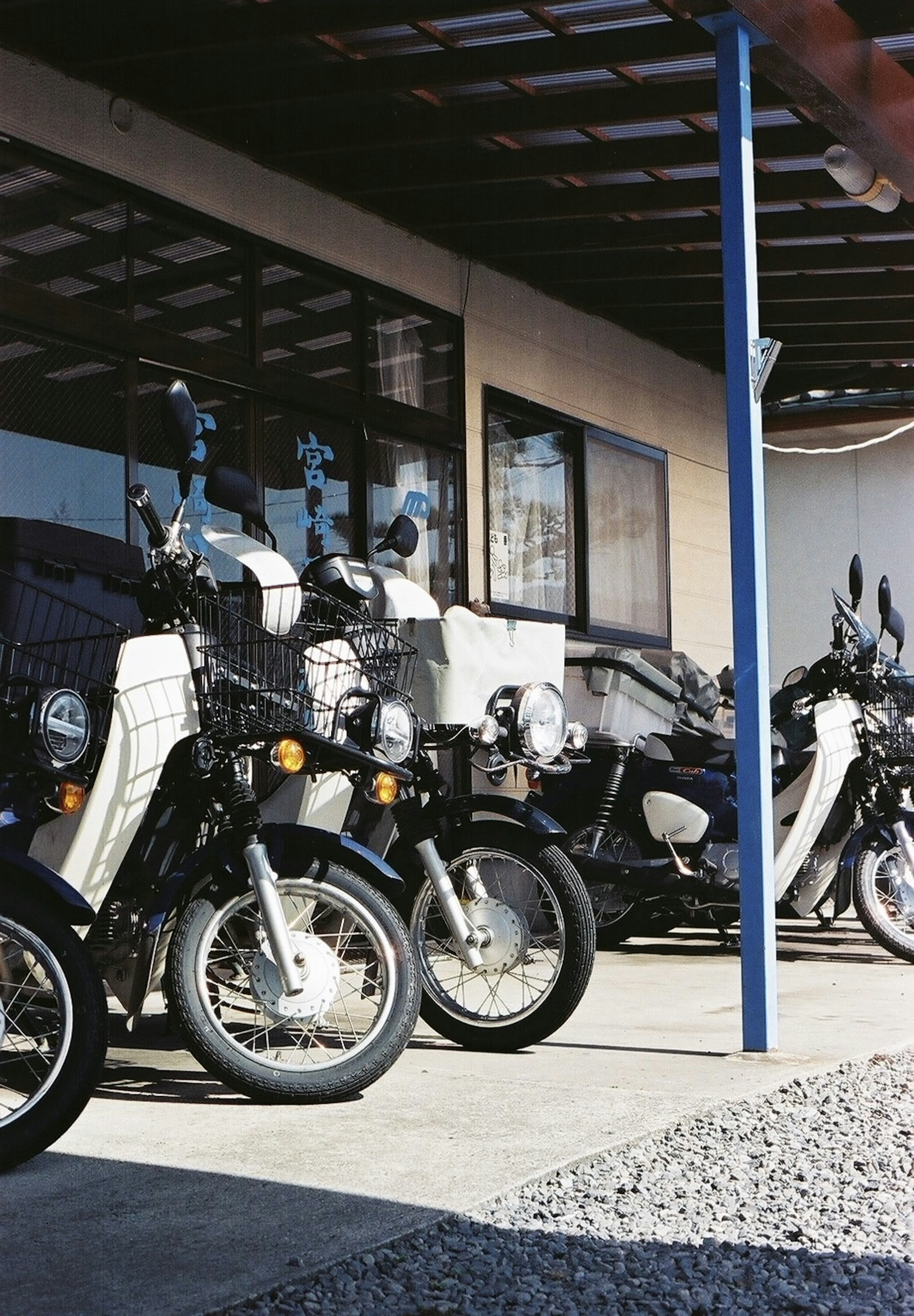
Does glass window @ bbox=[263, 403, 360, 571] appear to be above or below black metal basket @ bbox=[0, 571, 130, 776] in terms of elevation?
above

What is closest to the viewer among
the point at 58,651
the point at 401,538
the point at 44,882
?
the point at 44,882

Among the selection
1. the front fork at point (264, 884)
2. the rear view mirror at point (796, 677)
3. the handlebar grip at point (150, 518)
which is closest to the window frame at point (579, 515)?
the rear view mirror at point (796, 677)

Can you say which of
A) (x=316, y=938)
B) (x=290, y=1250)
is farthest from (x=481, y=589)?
(x=290, y=1250)

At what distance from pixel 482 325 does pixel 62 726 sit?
4969 mm

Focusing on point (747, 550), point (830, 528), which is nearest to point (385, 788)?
point (747, 550)

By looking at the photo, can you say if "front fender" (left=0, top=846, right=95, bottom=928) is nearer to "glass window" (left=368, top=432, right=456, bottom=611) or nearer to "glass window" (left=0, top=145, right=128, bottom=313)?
"glass window" (left=0, top=145, right=128, bottom=313)

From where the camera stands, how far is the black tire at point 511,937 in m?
4.16

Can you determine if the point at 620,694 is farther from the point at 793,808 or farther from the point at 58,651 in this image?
the point at 58,651

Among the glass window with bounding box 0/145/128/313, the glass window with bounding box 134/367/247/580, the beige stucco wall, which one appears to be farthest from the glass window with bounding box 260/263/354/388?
the glass window with bounding box 0/145/128/313

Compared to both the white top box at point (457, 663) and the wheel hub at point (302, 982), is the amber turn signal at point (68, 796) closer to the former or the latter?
the wheel hub at point (302, 982)

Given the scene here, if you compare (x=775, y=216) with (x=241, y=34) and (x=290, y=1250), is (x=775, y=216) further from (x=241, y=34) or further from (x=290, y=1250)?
(x=290, y=1250)

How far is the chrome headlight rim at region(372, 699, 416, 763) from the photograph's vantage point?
146 inches

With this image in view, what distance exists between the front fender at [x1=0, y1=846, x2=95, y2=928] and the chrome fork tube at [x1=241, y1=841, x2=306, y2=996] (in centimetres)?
43

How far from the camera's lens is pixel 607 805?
253 inches
